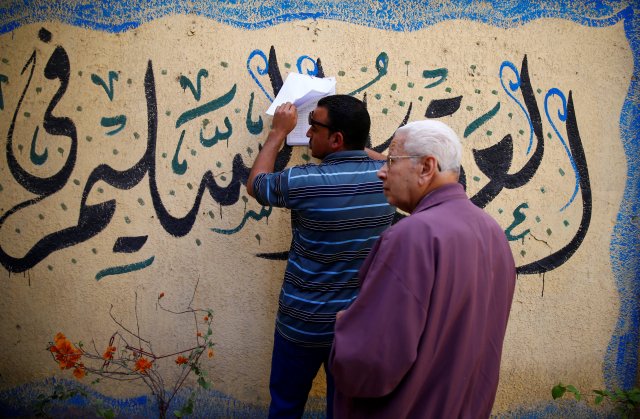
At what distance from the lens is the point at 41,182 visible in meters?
2.94

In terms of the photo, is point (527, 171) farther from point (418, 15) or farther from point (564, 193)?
point (418, 15)

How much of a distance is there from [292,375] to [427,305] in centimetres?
108

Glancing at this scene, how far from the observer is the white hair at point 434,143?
4.95 feet

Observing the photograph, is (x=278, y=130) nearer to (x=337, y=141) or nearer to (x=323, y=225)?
(x=337, y=141)

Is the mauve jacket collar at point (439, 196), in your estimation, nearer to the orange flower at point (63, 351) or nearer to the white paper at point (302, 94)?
the white paper at point (302, 94)

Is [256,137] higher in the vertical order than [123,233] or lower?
higher

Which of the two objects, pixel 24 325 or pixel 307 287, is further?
pixel 24 325

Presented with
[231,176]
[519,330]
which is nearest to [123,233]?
[231,176]

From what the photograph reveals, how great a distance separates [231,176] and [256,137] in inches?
9.9

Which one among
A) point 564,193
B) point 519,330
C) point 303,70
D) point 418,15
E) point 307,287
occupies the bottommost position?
point 519,330

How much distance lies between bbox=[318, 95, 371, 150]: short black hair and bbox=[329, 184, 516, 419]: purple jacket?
0.77 metres

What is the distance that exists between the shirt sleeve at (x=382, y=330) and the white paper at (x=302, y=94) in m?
1.27

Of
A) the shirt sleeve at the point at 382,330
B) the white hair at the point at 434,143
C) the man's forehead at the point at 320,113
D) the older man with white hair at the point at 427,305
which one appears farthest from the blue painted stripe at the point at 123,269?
the white hair at the point at 434,143

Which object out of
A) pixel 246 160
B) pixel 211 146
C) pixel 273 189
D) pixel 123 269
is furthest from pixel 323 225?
pixel 123 269
